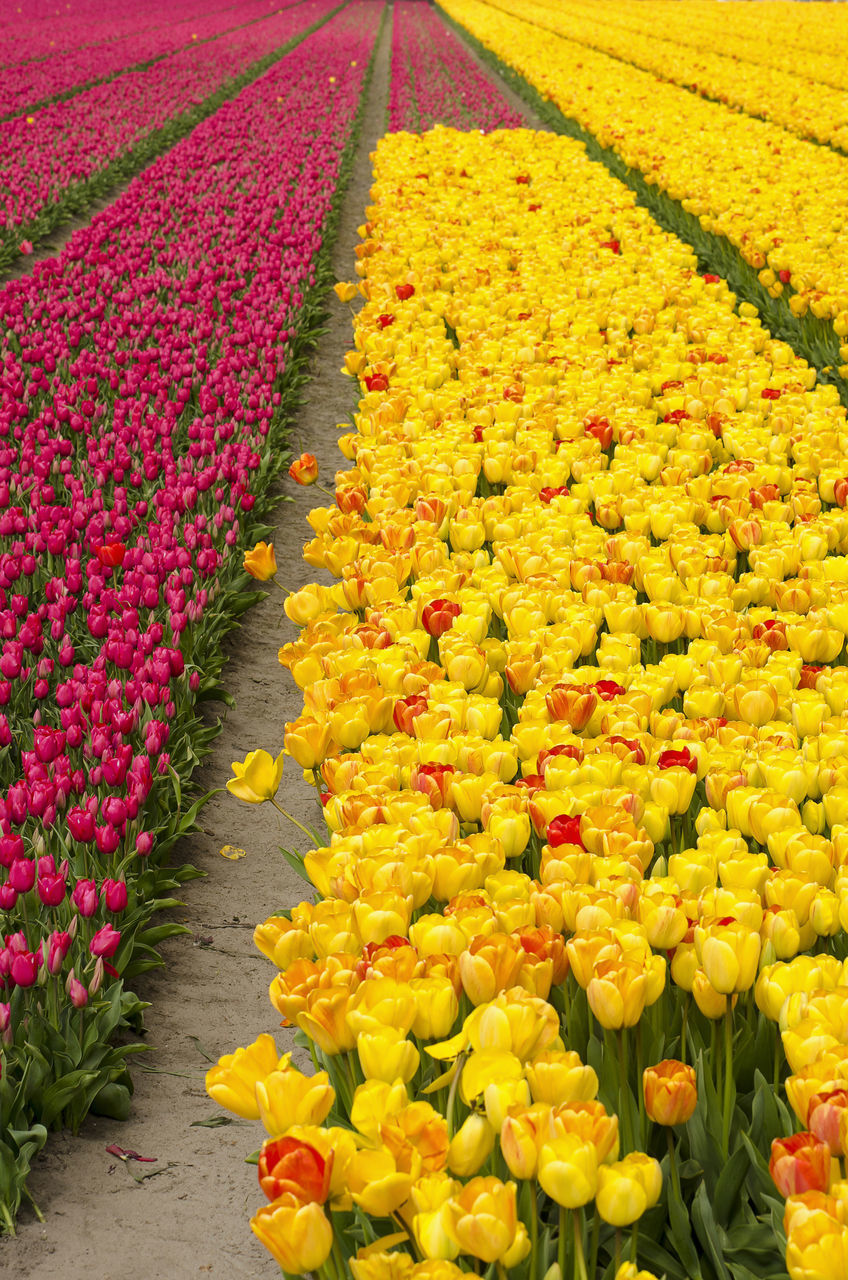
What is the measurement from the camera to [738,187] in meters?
10.6

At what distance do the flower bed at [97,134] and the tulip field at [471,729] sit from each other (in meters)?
3.79

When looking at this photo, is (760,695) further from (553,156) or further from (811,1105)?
(553,156)

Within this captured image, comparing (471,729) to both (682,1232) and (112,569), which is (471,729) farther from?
(112,569)

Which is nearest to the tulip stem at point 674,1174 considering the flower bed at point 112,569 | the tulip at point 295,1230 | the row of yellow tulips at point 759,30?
the tulip at point 295,1230

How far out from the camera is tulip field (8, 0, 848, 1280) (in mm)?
1652

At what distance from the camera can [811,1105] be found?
1.56m

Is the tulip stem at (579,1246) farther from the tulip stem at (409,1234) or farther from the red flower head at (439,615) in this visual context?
the red flower head at (439,615)

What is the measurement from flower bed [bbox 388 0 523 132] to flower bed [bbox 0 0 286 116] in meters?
5.98

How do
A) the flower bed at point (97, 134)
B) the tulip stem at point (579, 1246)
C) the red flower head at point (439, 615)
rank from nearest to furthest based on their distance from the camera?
the tulip stem at point (579, 1246)
the red flower head at point (439, 615)
the flower bed at point (97, 134)

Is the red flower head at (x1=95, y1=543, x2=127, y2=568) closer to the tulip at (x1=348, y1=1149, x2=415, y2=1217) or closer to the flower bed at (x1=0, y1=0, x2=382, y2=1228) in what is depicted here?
the flower bed at (x1=0, y1=0, x2=382, y2=1228)

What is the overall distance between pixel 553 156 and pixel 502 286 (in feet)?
23.6

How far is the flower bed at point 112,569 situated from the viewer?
290 centimetres

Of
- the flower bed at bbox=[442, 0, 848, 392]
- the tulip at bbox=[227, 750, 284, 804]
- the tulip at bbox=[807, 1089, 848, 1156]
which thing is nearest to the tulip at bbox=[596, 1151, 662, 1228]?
the tulip at bbox=[807, 1089, 848, 1156]

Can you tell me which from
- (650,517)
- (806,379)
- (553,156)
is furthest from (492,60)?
(650,517)
